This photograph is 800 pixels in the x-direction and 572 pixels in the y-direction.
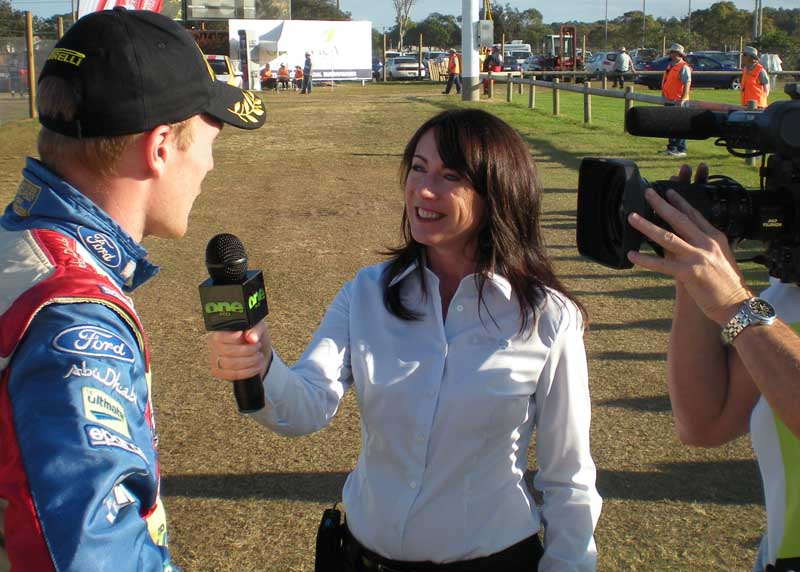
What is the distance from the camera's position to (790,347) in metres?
1.73

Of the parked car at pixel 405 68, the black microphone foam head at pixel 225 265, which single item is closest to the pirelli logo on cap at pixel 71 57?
the black microphone foam head at pixel 225 265

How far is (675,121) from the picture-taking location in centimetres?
197

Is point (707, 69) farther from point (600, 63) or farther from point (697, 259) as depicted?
point (697, 259)

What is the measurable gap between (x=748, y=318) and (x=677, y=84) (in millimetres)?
14823

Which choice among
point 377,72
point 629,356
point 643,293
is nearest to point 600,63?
point 377,72

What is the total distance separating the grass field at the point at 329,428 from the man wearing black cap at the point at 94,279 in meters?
2.26

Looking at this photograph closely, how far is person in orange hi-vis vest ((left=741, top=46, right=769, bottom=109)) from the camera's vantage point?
1475 cm

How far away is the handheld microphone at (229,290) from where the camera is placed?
5.64 feet

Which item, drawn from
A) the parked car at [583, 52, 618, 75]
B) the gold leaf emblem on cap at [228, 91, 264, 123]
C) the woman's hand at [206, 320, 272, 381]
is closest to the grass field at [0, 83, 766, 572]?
the woman's hand at [206, 320, 272, 381]

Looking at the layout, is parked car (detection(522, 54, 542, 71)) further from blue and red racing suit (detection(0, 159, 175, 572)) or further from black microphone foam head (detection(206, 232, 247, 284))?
blue and red racing suit (detection(0, 159, 175, 572))

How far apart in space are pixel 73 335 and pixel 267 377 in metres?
0.86

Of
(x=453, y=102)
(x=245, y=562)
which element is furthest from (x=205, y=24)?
(x=245, y=562)

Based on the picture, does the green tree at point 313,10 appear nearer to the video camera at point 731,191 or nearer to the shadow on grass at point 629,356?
the shadow on grass at point 629,356

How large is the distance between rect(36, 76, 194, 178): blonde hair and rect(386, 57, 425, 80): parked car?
2183 inches
